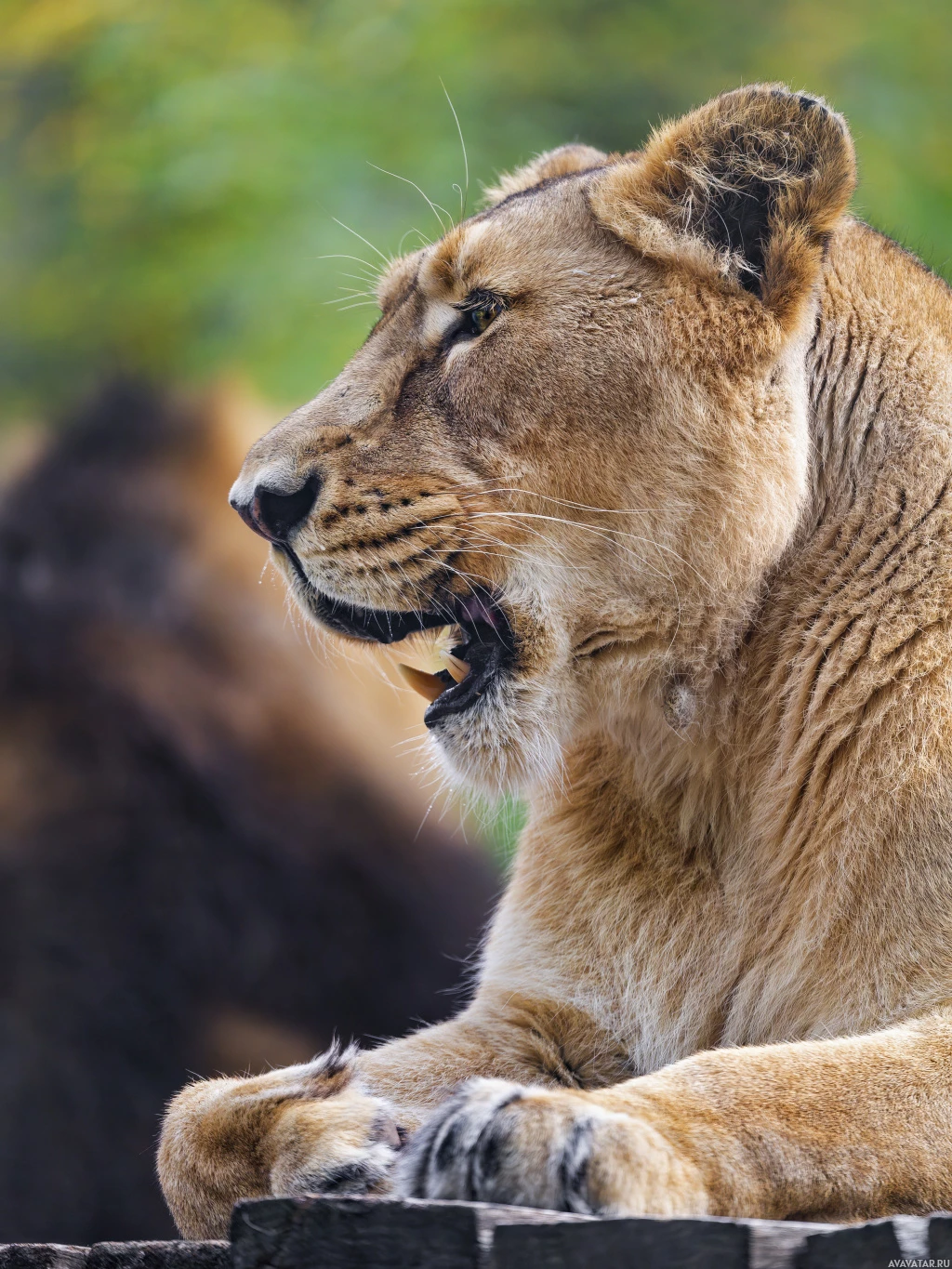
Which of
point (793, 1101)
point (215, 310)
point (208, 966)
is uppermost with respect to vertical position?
point (215, 310)

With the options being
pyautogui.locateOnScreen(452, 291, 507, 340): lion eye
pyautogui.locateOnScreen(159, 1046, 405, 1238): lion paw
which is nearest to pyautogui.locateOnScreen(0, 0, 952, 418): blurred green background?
pyautogui.locateOnScreen(452, 291, 507, 340): lion eye

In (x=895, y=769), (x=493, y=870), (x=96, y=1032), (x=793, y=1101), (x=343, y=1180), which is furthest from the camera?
(x=493, y=870)

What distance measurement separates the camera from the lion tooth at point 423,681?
2453 mm

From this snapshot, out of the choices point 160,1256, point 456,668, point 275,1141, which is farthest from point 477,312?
point 160,1256

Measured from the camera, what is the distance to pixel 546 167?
2.97 metres

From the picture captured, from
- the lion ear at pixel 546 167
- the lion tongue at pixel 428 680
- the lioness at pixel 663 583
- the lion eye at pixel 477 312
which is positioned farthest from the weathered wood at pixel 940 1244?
the lion ear at pixel 546 167

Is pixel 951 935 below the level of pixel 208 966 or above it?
above

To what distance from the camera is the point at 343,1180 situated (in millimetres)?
1850

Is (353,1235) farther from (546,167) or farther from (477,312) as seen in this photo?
(546,167)

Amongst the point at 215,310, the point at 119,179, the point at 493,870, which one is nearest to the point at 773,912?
the point at 493,870

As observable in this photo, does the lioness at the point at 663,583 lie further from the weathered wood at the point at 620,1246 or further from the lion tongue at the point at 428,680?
the weathered wood at the point at 620,1246

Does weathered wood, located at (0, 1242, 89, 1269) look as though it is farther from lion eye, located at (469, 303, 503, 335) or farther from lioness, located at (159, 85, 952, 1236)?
lion eye, located at (469, 303, 503, 335)

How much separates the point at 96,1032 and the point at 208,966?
368 mm

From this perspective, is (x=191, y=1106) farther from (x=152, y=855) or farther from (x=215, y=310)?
(x=215, y=310)
